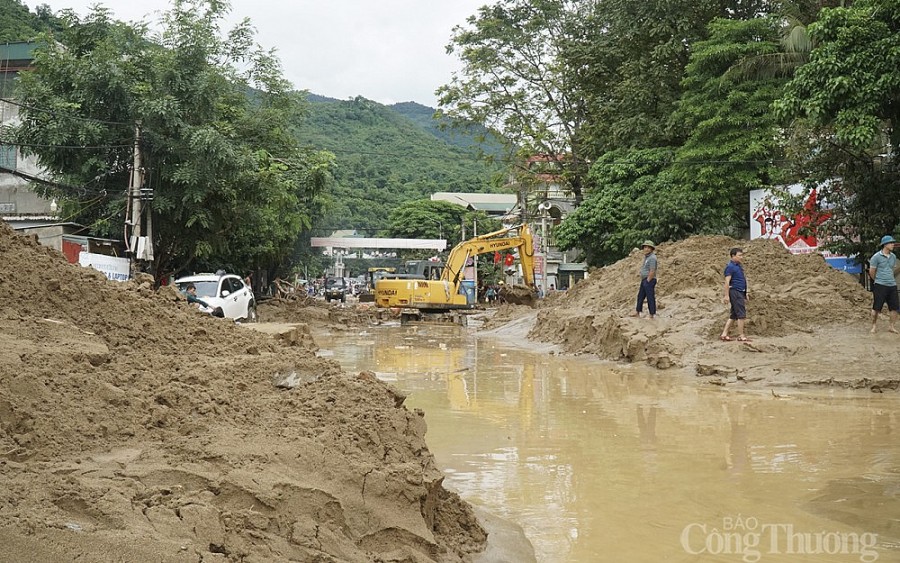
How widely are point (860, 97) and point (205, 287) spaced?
51.5 ft

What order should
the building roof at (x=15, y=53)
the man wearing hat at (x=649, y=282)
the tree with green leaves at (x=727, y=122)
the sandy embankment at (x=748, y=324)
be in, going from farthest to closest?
the building roof at (x=15, y=53) < the tree with green leaves at (x=727, y=122) < the man wearing hat at (x=649, y=282) < the sandy embankment at (x=748, y=324)

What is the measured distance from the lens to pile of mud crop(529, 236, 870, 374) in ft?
51.0

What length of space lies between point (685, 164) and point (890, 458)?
21.9 m

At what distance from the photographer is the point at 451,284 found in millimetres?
33719

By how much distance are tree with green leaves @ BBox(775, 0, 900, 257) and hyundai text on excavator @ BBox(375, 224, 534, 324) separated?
16340mm

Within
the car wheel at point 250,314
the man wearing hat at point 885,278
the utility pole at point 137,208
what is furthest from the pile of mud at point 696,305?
the utility pole at point 137,208

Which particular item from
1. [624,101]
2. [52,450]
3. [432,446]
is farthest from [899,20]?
[624,101]

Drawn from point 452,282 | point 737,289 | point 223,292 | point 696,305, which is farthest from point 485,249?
point 737,289

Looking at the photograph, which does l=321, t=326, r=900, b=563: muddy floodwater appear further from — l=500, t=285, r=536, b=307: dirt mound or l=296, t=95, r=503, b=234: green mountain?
l=296, t=95, r=503, b=234: green mountain

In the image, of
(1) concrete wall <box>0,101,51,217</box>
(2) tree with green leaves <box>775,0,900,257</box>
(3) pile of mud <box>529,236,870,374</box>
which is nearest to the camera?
(2) tree with green leaves <box>775,0,900,257</box>

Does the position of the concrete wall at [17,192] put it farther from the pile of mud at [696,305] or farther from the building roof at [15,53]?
the pile of mud at [696,305]

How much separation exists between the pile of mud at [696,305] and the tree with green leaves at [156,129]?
11.8m

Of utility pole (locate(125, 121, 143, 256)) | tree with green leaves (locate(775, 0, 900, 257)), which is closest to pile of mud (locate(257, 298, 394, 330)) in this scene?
utility pole (locate(125, 121, 143, 256))

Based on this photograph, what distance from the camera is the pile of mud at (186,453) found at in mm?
3578
